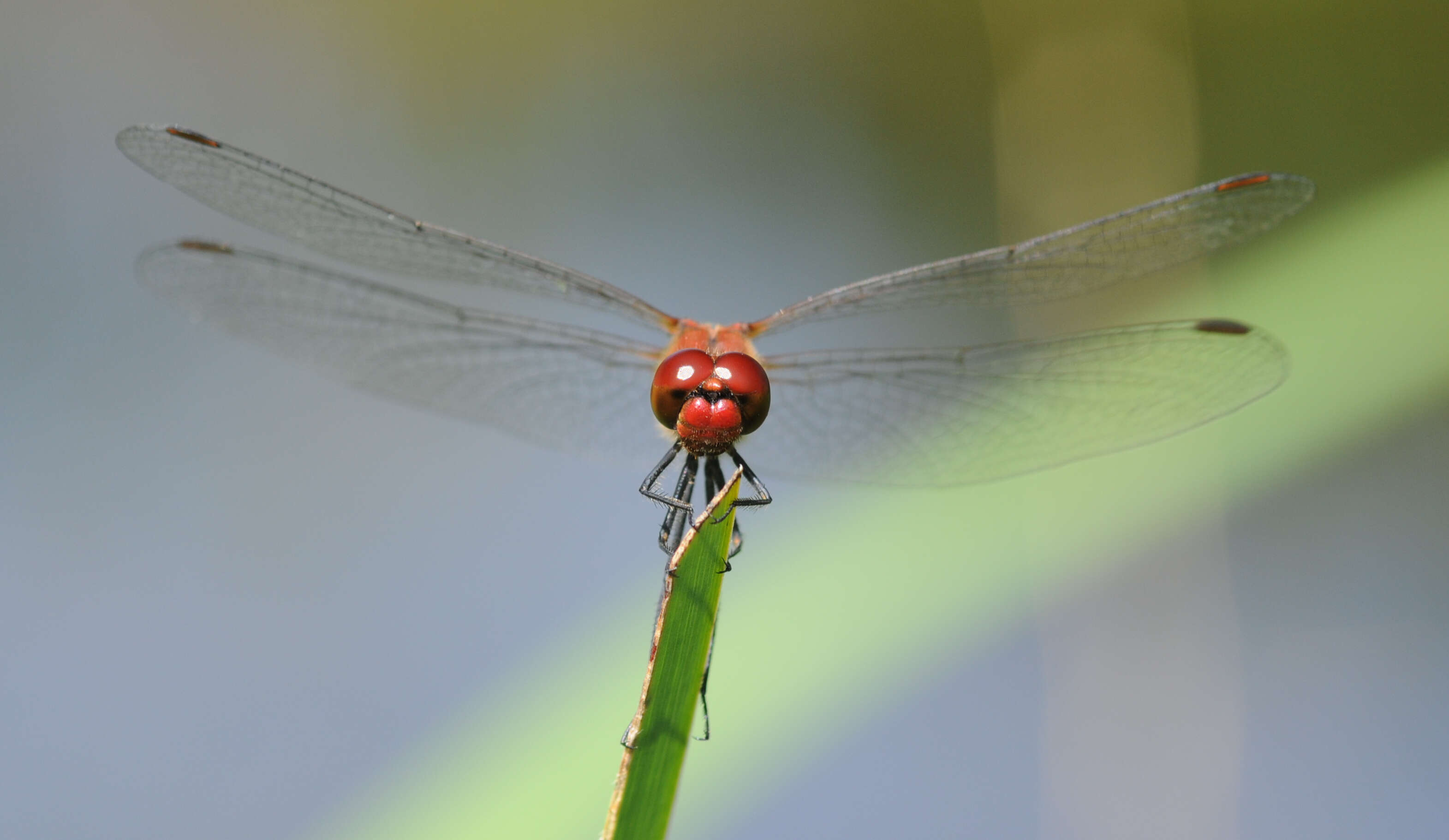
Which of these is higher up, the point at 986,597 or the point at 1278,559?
the point at 1278,559

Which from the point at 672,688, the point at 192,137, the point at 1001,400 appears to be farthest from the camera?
the point at 1001,400

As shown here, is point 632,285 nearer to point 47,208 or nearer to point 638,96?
point 638,96

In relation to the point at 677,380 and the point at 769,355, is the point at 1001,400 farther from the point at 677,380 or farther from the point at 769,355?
the point at 677,380

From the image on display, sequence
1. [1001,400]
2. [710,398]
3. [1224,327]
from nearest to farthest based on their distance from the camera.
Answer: [710,398] → [1224,327] → [1001,400]

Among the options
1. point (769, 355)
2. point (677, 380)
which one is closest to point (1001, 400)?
point (769, 355)

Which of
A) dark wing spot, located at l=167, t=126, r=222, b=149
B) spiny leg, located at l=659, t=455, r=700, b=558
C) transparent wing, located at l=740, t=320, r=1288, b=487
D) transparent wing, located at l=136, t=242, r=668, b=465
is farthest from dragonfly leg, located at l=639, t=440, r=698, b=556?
dark wing spot, located at l=167, t=126, r=222, b=149

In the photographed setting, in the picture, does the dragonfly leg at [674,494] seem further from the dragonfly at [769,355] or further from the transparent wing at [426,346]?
the transparent wing at [426,346]

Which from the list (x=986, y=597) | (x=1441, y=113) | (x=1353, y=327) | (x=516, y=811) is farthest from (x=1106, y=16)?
(x=516, y=811)
